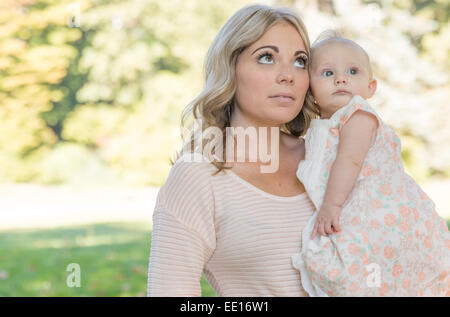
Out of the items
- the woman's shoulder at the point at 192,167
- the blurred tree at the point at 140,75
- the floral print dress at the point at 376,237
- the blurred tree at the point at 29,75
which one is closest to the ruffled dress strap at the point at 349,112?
the floral print dress at the point at 376,237

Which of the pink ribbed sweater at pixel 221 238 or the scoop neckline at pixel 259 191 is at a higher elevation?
the scoop neckline at pixel 259 191

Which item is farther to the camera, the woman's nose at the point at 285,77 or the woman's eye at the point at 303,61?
the woman's eye at the point at 303,61

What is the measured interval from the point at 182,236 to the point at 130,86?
1485cm

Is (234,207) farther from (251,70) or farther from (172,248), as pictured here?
(251,70)

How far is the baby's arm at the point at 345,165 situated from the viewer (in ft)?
6.52

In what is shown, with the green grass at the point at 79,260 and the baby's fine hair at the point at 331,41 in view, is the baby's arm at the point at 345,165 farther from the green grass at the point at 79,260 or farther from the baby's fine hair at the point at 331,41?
the green grass at the point at 79,260

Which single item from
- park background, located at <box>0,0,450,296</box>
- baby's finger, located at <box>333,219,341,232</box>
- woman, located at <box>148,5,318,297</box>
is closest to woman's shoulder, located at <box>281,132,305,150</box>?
woman, located at <box>148,5,318,297</box>

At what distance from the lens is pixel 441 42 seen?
15336mm

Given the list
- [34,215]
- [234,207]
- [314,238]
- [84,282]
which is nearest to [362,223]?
[314,238]

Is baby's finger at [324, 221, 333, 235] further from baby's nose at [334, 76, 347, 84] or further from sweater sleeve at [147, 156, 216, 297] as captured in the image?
baby's nose at [334, 76, 347, 84]

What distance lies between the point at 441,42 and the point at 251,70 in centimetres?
1450

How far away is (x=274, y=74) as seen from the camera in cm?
219

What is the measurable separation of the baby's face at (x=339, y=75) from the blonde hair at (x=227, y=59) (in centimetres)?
11

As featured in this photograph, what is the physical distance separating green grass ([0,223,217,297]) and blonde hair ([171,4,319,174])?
2709 mm
